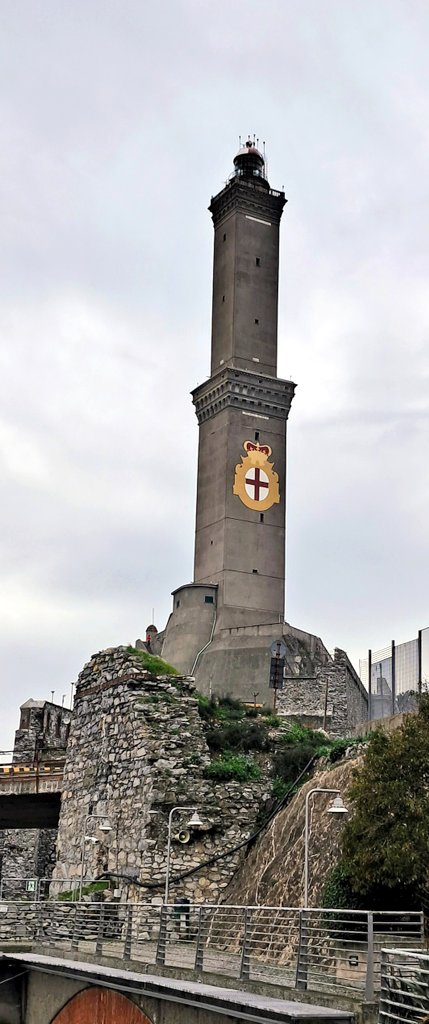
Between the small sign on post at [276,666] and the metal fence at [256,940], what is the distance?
62.0 feet

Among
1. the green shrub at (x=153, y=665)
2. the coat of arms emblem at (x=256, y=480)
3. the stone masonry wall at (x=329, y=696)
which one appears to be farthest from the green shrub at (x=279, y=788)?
the coat of arms emblem at (x=256, y=480)

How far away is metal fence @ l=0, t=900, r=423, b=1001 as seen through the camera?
14359 mm

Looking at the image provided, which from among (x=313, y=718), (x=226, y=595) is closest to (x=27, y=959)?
(x=313, y=718)

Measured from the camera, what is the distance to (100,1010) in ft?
61.2

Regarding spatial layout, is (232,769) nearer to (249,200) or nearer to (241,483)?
(241,483)

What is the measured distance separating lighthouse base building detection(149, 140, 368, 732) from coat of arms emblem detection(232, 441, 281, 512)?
0.16 ft

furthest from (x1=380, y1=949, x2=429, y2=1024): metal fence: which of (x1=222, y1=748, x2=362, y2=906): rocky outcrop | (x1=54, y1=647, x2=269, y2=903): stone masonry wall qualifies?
(x1=54, y1=647, x2=269, y2=903): stone masonry wall

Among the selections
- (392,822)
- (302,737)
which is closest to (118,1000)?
(392,822)

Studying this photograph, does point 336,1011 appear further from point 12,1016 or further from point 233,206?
point 233,206

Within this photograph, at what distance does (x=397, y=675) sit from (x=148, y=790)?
7673 mm

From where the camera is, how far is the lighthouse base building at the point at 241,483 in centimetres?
5191

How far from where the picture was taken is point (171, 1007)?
52.0ft

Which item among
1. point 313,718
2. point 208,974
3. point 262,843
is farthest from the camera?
point 313,718

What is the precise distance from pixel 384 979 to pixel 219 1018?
381 cm
